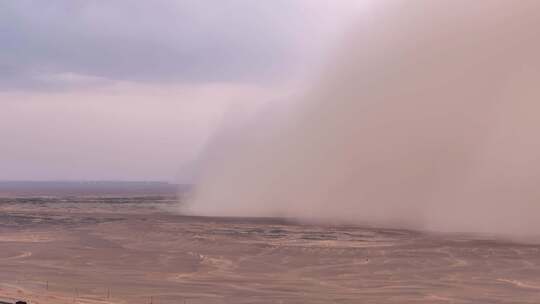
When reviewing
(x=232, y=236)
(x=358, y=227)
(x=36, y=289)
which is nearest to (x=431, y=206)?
(x=358, y=227)

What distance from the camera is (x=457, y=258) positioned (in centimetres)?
3544

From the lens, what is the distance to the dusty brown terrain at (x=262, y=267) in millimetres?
24906

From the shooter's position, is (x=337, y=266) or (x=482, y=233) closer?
(x=337, y=266)

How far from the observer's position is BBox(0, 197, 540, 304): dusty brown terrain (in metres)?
24.9

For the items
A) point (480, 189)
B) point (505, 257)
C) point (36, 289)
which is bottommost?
point (36, 289)

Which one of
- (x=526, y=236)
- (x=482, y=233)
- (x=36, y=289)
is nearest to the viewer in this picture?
(x=36, y=289)

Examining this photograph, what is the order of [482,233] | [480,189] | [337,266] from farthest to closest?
[480,189], [482,233], [337,266]

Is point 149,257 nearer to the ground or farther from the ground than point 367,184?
nearer to the ground

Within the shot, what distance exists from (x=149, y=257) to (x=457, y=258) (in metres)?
15.7

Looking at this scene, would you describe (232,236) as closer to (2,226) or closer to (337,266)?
(337,266)

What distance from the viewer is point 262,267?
32.8m

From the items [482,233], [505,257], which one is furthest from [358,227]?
[505,257]

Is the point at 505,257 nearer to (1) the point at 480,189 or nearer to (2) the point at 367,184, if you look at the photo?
(1) the point at 480,189

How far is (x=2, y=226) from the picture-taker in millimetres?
58812
